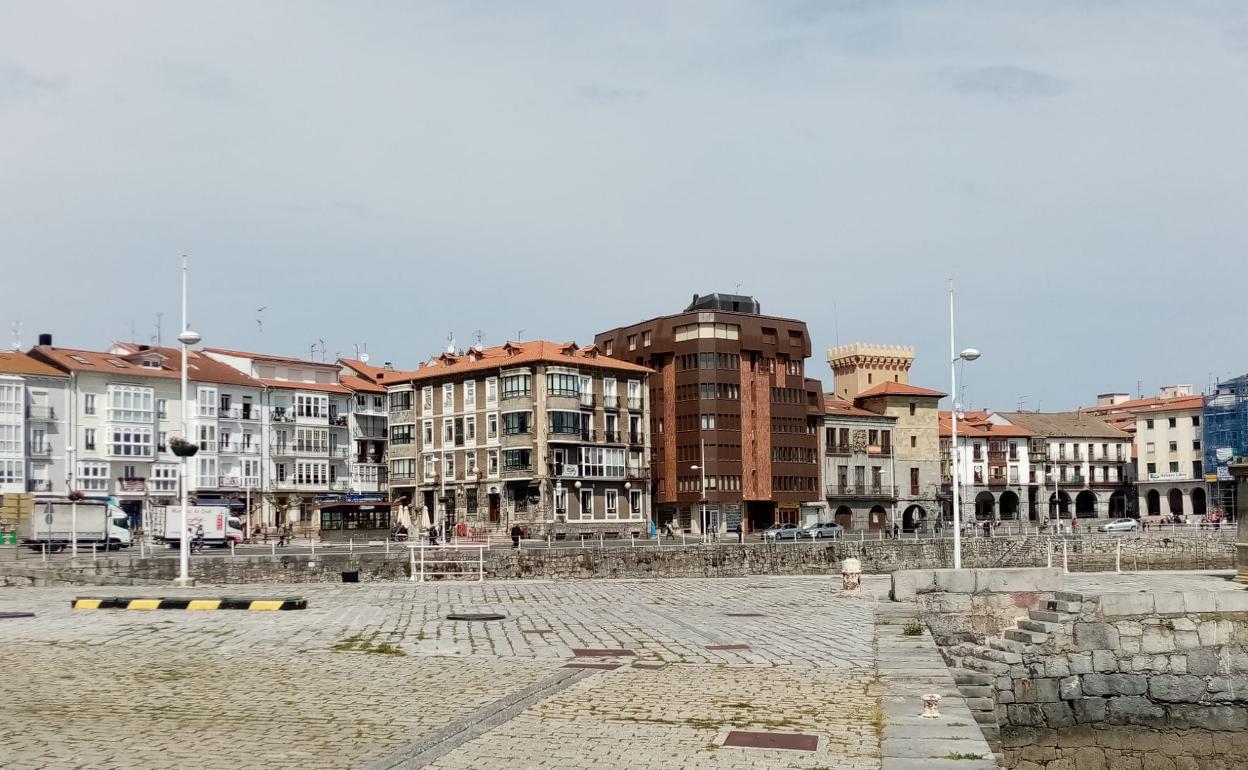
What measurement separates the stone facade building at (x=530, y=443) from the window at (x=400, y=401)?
325mm

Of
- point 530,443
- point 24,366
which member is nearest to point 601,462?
point 530,443

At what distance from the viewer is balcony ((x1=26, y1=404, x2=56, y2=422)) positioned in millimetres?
83312

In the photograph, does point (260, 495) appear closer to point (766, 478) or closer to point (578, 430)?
point (578, 430)

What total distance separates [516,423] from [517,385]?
9.32ft

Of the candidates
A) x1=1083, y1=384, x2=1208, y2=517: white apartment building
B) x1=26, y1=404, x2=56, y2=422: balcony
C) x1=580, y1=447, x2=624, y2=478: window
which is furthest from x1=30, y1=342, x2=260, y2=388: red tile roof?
x1=1083, y1=384, x2=1208, y2=517: white apartment building

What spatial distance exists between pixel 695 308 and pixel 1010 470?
4245 centimetres

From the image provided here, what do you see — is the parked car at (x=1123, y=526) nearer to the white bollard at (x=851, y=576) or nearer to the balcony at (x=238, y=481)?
the white bollard at (x=851, y=576)

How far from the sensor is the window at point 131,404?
87438 mm

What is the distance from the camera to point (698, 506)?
9475 cm

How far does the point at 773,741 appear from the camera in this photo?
10.6 m

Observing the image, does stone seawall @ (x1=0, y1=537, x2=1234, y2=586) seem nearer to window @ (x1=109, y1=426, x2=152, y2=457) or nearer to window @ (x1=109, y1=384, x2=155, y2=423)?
window @ (x1=109, y1=426, x2=152, y2=457)

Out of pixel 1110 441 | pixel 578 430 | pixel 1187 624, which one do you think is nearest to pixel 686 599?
pixel 1187 624

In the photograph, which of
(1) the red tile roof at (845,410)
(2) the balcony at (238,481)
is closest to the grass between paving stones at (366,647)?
(2) the balcony at (238,481)

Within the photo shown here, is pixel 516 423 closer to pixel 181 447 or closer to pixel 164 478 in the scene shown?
pixel 164 478
